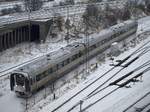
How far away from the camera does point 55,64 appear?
2784 centimetres

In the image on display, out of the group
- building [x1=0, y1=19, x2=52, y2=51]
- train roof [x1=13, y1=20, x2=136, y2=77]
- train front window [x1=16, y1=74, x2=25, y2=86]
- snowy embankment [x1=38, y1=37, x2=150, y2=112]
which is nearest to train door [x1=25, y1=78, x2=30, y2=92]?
train front window [x1=16, y1=74, x2=25, y2=86]

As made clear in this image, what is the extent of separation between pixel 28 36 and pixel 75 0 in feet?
82.6

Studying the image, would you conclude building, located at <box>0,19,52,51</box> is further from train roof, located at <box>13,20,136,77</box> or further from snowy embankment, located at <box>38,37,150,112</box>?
snowy embankment, located at <box>38,37,150,112</box>

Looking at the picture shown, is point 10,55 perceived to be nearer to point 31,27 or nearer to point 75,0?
point 31,27

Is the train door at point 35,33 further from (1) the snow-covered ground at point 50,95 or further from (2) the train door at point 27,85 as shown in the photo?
(2) the train door at point 27,85

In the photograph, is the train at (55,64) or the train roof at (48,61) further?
the train roof at (48,61)

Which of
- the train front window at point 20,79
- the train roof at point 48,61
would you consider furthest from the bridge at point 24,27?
the train front window at point 20,79

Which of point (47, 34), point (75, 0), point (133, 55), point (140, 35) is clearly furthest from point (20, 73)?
point (75, 0)

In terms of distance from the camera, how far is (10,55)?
3566 cm

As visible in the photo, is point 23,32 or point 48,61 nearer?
point 48,61

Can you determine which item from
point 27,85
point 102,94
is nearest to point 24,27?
point 27,85

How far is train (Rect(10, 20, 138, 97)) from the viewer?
82.3ft

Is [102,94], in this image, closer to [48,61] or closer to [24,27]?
[48,61]

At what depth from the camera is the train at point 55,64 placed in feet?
82.3
